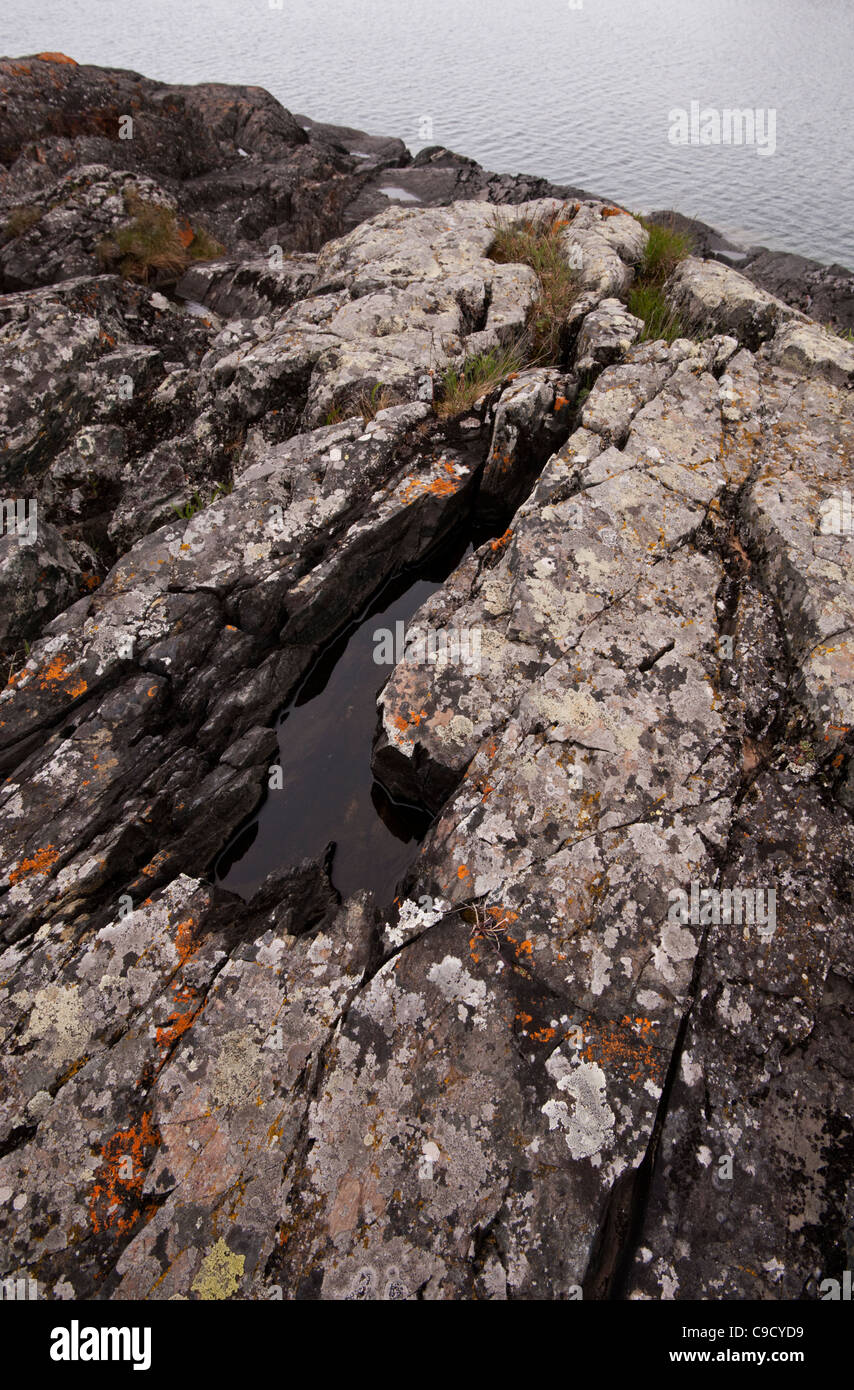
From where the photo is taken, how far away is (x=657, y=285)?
429 inches

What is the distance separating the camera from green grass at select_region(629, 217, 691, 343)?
946 centimetres

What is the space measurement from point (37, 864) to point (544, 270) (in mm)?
11088

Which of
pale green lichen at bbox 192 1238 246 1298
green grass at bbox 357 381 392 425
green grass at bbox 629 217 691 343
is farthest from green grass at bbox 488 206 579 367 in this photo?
pale green lichen at bbox 192 1238 246 1298

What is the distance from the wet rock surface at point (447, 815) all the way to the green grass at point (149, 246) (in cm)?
754

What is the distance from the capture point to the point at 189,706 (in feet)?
22.0

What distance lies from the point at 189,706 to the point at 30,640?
8.67ft

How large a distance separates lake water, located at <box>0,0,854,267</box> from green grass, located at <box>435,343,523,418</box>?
29624 mm

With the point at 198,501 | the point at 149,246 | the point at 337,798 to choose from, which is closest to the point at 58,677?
the point at 337,798

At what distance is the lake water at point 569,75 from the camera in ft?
122

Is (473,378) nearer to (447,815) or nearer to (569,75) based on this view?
(447,815)

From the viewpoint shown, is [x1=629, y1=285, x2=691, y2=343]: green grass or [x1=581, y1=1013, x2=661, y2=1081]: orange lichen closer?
[x1=581, y1=1013, x2=661, y2=1081]: orange lichen

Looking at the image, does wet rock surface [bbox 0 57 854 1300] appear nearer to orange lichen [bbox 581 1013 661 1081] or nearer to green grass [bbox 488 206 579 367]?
orange lichen [bbox 581 1013 661 1081]

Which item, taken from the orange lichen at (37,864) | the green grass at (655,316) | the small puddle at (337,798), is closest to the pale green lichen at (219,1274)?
the small puddle at (337,798)

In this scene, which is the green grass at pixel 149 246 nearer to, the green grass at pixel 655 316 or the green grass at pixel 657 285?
the green grass at pixel 657 285
